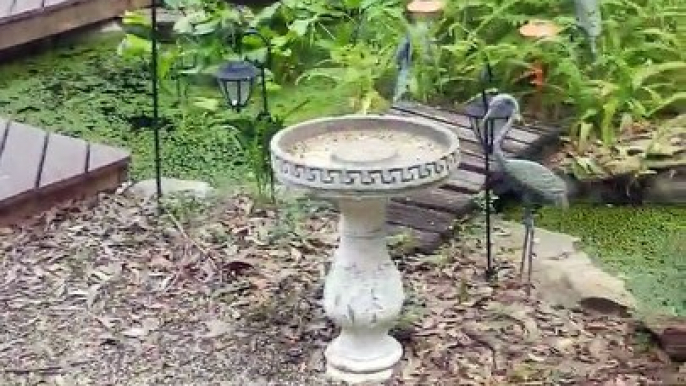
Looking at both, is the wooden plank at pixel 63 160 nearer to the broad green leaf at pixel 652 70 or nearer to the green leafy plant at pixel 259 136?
the green leafy plant at pixel 259 136

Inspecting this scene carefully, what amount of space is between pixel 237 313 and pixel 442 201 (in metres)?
0.91

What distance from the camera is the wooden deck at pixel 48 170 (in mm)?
4457

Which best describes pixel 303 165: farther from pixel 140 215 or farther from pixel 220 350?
pixel 140 215

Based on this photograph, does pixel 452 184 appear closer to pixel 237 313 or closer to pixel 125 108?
pixel 237 313

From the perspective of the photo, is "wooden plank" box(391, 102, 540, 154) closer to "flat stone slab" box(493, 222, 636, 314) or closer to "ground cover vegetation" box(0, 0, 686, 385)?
"ground cover vegetation" box(0, 0, 686, 385)

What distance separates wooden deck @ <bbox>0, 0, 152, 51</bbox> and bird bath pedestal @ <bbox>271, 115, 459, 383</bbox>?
10.5 feet

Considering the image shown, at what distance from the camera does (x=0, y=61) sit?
6.39 m

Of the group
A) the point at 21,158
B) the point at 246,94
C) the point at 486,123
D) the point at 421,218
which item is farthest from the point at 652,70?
the point at 21,158

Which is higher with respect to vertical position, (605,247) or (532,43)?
(532,43)

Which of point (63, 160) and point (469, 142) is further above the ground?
point (469, 142)

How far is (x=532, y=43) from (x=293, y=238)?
1401mm

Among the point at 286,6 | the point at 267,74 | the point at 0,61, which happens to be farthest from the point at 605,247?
the point at 0,61

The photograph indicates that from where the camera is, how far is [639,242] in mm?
4312

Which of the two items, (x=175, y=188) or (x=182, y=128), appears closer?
(x=175, y=188)
